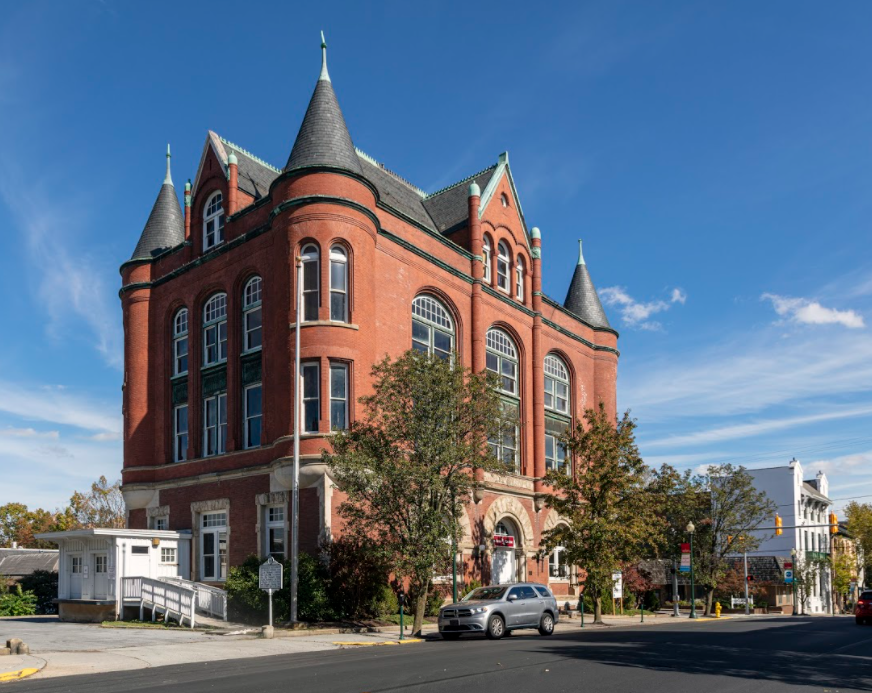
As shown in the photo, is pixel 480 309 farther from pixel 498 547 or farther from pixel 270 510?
pixel 270 510

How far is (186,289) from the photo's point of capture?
37812 mm

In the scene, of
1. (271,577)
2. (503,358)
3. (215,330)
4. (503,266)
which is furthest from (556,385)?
(271,577)

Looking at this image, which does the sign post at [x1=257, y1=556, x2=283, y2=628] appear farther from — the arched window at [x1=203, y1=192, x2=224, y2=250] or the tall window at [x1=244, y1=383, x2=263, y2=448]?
the arched window at [x1=203, y1=192, x2=224, y2=250]

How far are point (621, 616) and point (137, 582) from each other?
22768 mm

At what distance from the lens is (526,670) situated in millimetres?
15617

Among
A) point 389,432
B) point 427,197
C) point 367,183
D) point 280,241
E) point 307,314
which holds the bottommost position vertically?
point 389,432

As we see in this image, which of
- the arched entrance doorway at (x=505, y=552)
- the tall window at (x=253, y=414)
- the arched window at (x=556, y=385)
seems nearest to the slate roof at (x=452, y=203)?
the arched window at (x=556, y=385)

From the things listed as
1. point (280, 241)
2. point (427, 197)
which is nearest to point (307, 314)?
point (280, 241)

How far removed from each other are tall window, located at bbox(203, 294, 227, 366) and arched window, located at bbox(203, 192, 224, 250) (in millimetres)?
2468

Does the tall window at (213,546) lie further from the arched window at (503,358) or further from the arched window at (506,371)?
the arched window at (503,358)

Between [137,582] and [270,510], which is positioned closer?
[137,582]

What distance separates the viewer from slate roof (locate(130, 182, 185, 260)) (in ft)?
133

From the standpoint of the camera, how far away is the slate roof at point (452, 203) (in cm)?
4188

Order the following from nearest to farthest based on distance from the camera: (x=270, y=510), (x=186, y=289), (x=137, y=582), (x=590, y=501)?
(x=137, y=582)
(x=270, y=510)
(x=590, y=501)
(x=186, y=289)
